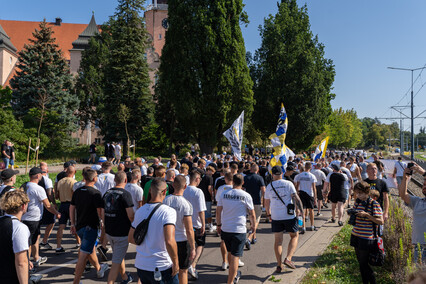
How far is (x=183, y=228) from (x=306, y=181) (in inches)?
228

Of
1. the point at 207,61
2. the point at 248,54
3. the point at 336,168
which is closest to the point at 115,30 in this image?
the point at 207,61

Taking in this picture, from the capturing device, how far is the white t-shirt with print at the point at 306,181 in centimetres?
999

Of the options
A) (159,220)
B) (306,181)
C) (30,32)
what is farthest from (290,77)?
(30,32)

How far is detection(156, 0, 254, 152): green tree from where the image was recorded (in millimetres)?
29688

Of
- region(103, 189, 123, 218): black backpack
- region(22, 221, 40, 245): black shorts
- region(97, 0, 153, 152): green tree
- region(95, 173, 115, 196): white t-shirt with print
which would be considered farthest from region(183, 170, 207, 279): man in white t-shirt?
region(97, 0, 153, 152): green tree

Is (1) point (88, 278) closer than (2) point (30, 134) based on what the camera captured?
Yes

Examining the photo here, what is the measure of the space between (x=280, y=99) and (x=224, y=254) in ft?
107

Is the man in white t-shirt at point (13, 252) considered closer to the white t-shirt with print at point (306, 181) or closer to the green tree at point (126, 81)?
the white t-shirt with print at point (306, 181)

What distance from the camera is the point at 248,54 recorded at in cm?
4203

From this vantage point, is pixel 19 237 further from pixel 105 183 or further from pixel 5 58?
pixel 5 58

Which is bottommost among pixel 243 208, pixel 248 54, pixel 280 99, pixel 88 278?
pixel 88 278

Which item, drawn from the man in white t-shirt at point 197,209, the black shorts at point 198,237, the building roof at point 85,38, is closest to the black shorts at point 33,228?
the man in white t-shirt at point 197,209

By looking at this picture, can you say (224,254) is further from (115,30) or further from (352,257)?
(115,30)

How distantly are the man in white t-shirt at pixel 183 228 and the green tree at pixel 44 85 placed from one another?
29778 mm
